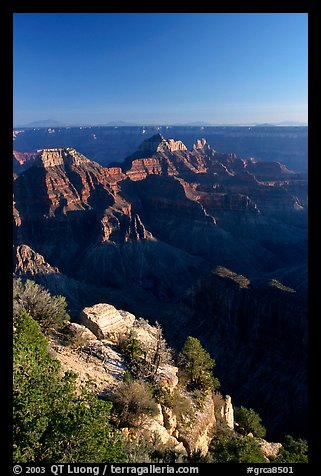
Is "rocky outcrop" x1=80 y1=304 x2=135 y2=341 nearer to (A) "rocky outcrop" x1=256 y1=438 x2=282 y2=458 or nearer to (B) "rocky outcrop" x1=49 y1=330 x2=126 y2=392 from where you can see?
(B) "rocky outcrop" x1=49 y1=330 x2=126 y2=392

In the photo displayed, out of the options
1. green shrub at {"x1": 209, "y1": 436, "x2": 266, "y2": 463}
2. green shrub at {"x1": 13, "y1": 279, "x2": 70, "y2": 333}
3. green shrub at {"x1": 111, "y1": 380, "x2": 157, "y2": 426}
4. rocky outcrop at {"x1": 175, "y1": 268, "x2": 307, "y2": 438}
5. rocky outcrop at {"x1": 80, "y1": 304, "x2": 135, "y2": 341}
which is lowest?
rocky outcrop at {"x1": 175, "y1": 268, "x2": 307, "y2": 438}

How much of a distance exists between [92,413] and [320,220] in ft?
21.2

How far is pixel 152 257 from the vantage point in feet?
249

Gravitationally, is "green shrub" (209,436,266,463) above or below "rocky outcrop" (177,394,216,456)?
above

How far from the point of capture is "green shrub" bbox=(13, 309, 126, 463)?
7422 mm

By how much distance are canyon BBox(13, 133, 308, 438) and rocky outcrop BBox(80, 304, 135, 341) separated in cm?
76

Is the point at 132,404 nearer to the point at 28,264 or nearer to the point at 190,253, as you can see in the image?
the point at 28,264

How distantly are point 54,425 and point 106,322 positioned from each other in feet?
30.0

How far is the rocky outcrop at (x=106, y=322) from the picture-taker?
16.4 metres

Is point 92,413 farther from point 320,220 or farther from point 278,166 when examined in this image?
point 278,166

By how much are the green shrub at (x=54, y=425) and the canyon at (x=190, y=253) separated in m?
8.83

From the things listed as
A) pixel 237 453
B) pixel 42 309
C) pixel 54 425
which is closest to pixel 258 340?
pixel 42 309

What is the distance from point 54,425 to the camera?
25.7 ft

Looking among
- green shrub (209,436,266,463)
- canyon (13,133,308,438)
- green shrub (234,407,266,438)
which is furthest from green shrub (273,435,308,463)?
canyon (13,133,308,438)
